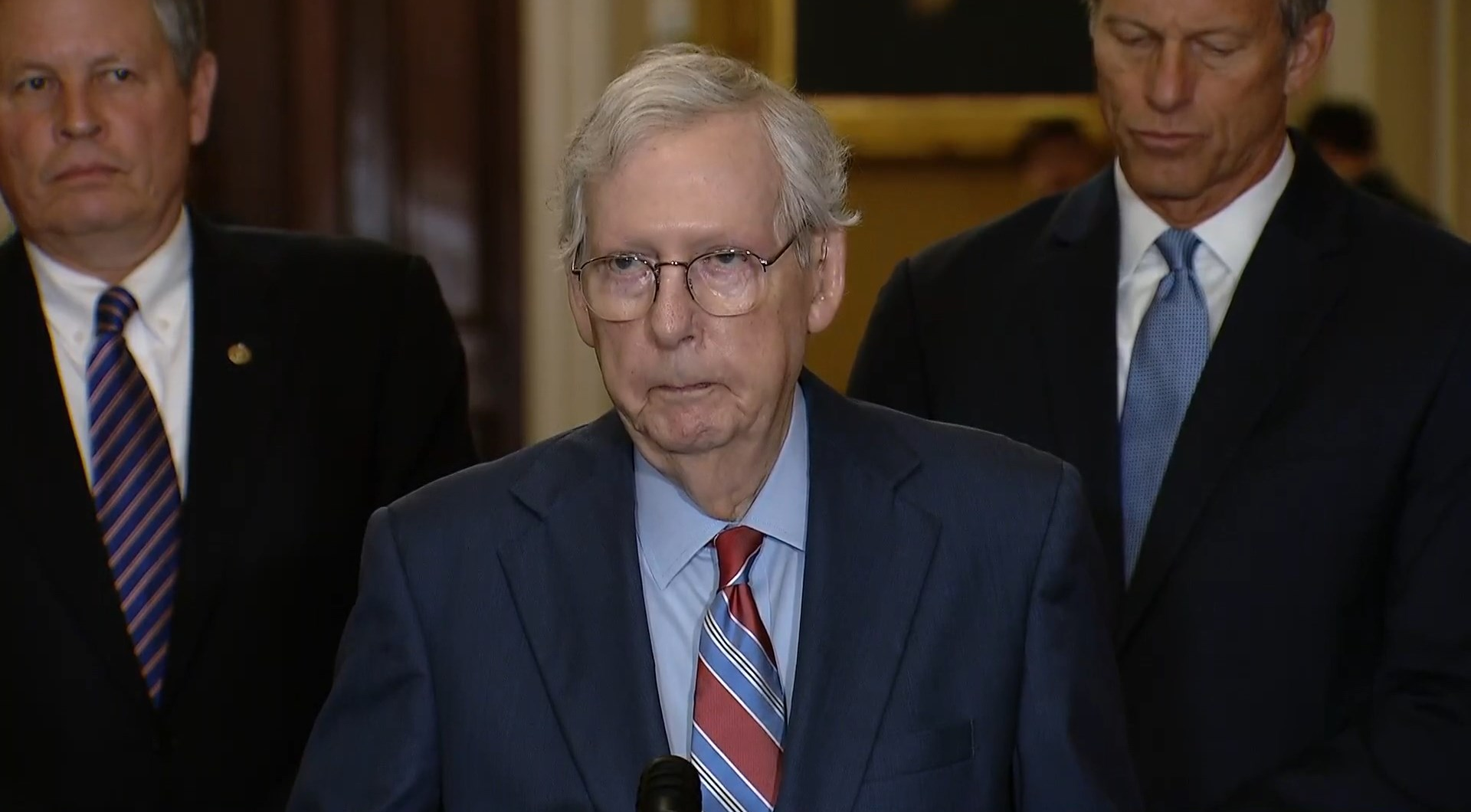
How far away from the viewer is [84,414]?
2938 mm

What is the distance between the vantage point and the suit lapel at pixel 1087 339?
9.55 feet

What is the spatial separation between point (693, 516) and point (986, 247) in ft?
3.37

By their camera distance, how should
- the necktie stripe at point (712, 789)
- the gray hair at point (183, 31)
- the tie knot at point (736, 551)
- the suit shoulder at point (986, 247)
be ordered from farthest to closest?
the suit shoulder at point (986, 247)
the gray hair at point (183, 31)
the tie knot at point (736, 551)
the necktie stripe at point (712, 789)

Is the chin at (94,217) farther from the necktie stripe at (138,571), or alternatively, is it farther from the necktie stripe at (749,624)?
the necktie stripe at (749,624)

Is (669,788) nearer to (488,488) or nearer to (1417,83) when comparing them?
(488,488)

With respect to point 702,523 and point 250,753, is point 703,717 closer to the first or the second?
point 702,523

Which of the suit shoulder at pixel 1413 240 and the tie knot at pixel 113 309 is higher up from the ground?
the suit shoulder at pixel 1413 240

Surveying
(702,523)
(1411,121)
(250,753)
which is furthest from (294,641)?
(1411,121)

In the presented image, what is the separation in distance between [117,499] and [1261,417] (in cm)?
159

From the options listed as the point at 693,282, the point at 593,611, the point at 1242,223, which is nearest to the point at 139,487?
the point at 593,611

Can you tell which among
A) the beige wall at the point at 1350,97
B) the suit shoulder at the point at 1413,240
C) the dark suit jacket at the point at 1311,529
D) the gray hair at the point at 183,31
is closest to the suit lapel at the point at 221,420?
the gray hair at the point at 183,31

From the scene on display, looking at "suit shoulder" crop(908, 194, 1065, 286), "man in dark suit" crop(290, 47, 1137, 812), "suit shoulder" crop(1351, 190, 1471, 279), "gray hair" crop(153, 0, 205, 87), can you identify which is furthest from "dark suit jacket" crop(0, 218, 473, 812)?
"suit shoulder" crop(1351, 190, 1471, 279)

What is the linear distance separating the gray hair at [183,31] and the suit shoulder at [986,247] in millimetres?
1129

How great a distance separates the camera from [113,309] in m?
2.94
